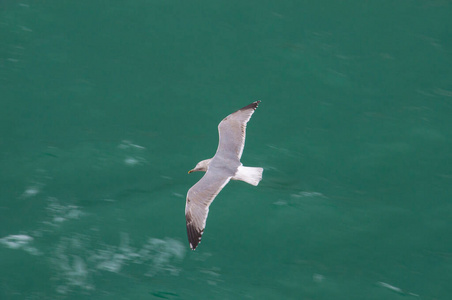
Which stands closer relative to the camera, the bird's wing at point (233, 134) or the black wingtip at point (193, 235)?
the black wingtip at point (193, 235)

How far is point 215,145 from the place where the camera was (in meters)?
9.88

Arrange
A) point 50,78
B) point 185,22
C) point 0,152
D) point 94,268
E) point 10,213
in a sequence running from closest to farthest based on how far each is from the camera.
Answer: point 94,268 → point 10,213 → point 0,152 → point 50,78 → point 185,22

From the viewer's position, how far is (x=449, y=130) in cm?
1030

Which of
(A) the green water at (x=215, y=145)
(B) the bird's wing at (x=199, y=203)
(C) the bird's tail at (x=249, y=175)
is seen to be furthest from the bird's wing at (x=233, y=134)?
(A) the green water at (x=215, y=145)

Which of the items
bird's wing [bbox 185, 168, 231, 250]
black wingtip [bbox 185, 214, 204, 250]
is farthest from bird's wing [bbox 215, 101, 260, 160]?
black wingtip [bbox 185, 214, 204, 250]

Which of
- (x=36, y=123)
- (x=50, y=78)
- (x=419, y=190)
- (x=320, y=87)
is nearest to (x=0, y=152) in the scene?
(x=36, y=123)

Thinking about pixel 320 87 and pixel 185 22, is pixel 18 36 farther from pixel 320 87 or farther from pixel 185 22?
pixel 320 87

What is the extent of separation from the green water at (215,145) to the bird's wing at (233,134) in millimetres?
Answer: 874

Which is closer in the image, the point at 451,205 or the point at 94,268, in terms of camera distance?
the point at 94,268

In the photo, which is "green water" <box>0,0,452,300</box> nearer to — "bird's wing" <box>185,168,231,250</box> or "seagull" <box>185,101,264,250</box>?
"seagull" <box>185,101,264,250</box>

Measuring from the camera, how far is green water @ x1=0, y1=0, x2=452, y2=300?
336 inches

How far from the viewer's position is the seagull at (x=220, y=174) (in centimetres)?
761

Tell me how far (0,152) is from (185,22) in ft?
12.8

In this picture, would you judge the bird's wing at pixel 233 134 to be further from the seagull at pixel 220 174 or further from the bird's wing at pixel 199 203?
the bird's wing at pixel 199 203
